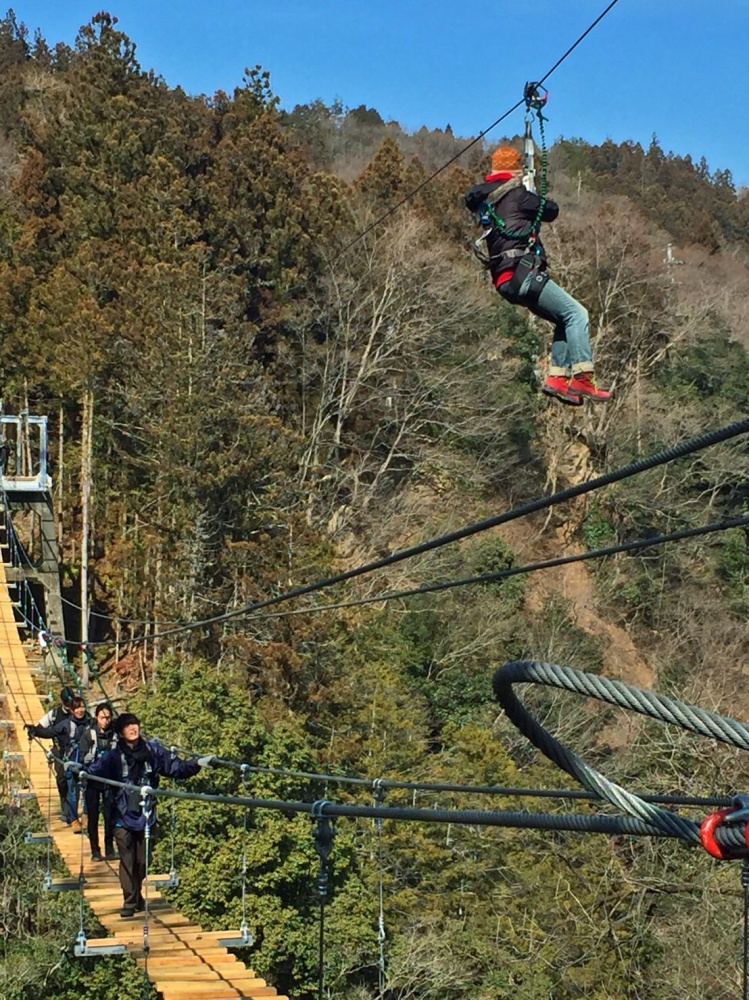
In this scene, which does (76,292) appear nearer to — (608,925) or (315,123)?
(608,925)

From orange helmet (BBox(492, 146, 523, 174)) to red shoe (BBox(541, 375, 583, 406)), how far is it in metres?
0.98

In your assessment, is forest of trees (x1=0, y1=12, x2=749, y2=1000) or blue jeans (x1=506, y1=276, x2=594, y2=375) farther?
forest of trees (x1=0, y1=12, x2=749, y2=1000)

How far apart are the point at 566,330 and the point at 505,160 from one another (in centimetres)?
83

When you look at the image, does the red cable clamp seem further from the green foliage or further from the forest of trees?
the forest of trees

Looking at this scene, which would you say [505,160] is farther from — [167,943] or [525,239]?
[167,943]

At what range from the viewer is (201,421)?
21.1 m

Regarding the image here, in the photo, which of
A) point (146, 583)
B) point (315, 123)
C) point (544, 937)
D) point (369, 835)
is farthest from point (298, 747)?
point (315, 123)

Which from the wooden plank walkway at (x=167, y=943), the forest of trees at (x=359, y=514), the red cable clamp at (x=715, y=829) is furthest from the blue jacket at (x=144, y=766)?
the forest of trees at (x=359, y=514)

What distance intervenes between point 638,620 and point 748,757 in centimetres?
1062

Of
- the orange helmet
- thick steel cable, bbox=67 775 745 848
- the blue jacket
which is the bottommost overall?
the blue jacket

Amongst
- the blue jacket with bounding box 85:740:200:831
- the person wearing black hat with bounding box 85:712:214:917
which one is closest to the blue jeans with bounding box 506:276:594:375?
the person wearing black hat with bounding box 85:712:214:917

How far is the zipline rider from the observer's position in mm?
6805

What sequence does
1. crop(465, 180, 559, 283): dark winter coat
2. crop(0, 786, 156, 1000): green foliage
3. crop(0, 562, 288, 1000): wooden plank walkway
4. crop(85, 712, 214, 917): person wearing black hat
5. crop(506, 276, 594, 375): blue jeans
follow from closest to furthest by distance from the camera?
crop(465, 180, 559, 283): dark winter coat, crop(506, 276, 594, 375): blue jeans, crop(85, 712, 214, 917): person wearing black hat, crop(0, 562, 288, 1000): wooden plank walkway, crop(0, 786, 156, 1000): green foliage

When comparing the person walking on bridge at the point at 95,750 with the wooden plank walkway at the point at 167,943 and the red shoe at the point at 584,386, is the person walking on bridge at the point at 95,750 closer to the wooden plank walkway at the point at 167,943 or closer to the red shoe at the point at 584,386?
the wooden plank walkway at the point at 167,943
